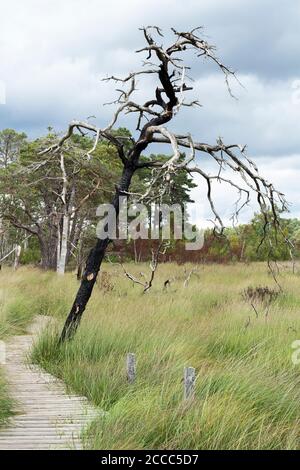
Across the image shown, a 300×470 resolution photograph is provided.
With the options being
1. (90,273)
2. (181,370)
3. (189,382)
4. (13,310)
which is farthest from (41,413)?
(13,310)

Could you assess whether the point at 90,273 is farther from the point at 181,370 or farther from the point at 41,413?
the point at 41,413

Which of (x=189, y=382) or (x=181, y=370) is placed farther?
(x=181, y=370)

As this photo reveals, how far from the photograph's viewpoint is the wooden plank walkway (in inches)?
220

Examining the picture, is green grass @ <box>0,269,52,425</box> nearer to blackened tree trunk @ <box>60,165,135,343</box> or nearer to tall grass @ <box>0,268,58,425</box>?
tall grass @ <box>0,268,58,425</box>

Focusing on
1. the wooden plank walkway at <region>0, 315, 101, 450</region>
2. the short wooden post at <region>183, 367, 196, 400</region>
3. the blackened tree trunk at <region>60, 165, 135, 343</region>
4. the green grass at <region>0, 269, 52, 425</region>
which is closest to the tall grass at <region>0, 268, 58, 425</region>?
the green grass at <region>0, 269, 52, 425</region>

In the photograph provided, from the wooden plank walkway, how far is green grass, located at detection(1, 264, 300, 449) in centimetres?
19

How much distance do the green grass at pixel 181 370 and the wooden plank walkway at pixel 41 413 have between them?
0.19 metres

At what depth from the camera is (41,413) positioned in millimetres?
6488

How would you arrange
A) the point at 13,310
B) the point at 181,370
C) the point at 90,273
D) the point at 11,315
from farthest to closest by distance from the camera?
the point at 13,310
the point at 11,315
the point at 90,273
the point at 181,370

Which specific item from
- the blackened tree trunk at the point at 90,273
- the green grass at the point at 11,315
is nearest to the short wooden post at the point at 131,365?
the green grass at the point at 11,315

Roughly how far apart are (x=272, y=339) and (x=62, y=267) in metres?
17.5

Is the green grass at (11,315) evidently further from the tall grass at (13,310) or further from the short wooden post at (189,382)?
the short wooden post at (189,382)

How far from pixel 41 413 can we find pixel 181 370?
1.85m
